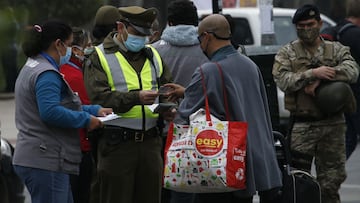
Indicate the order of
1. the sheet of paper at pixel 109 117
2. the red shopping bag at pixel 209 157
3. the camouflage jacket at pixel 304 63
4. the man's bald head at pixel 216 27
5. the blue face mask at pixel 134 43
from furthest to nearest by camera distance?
the camouflage jacket at pixel 304 63 → the blue face mask at pixel 134 43 → the sheet of paper at pixel 109 117 → the man's bald head at pixel 216 27 → the red shopping bag at pixel 209 157

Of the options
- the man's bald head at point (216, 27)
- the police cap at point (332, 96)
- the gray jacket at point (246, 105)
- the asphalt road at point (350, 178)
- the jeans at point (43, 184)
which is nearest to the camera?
the gray jacket at point (246, 105)

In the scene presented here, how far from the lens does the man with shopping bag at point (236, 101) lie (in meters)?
5.27

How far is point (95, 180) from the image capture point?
21.6 feet

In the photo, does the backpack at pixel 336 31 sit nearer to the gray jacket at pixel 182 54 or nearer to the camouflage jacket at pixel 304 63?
the camouflage jacket at pixel 304 63

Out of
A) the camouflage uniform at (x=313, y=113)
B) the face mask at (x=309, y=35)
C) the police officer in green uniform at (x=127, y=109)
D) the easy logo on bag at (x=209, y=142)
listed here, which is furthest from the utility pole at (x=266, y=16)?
the easy logo on bag at (x=209, y=142)

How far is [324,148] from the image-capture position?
24.5 ft

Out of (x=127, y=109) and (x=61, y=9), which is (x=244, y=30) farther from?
(x=61, y=9)

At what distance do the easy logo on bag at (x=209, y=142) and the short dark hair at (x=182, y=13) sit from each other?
188cm

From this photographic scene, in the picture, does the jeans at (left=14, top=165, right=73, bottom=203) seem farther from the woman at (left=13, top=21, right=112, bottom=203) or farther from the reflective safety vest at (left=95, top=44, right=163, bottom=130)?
the reflective safety vest at (left=95, top=44, right=163, bottom=130)

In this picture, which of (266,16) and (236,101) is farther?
(266,16)

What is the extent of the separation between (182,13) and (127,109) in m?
1.27

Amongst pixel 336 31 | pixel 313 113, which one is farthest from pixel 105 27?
pixel 336 31

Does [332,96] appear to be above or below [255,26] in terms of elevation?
above

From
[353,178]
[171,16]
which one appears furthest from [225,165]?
[353,178]
